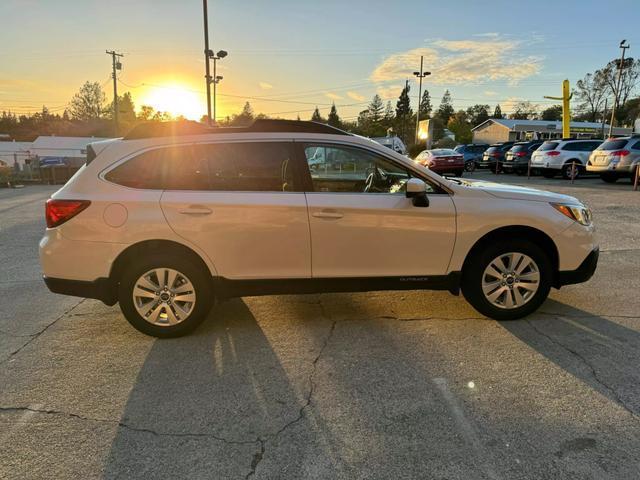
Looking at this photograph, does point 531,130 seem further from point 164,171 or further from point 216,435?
point 216,435

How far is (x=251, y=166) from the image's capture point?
379 centimetres

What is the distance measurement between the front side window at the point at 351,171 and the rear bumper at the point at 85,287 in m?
1.95

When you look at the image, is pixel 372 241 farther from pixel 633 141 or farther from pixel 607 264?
pixel 633 141

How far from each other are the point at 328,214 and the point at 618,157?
15.9 metres

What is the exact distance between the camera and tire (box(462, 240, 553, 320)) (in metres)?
3.98

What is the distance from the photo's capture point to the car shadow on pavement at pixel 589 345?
301 cm

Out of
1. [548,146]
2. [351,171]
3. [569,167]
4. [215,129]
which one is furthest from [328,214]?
[548,146]

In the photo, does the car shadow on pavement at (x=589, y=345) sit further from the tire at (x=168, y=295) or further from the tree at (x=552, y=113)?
the tree at (x=552, y=113)

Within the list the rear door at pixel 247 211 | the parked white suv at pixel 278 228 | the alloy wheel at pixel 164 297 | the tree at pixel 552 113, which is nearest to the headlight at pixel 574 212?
the parked white suv at pixel 278 228

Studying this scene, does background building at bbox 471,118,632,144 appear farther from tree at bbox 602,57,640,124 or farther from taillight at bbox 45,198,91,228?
taillight at bbox 45,198,91,228

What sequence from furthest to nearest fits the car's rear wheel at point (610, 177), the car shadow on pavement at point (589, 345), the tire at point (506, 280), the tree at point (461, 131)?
the tree at point (461, 131), the car's rear wheel at point (610, 177), the tire at point (506, 280), the car shadow on pavement at point (589, 345)

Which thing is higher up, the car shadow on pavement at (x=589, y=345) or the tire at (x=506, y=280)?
the tire at (x=506, y=280)

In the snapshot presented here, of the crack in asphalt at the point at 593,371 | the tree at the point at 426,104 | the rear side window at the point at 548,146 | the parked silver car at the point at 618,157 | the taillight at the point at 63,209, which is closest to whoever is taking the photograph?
the crack in asphalt at the point at 593,371

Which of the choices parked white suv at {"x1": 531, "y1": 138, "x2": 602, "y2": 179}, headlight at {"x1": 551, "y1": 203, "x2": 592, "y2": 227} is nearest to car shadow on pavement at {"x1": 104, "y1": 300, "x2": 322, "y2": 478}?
headlight at {"x1": 551, "y1": 203, "x2": 592, "y2": 227}
